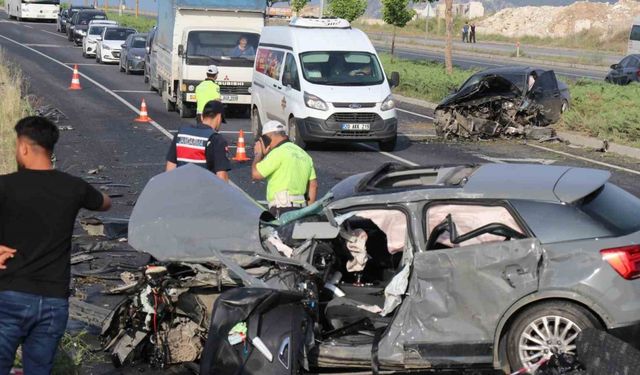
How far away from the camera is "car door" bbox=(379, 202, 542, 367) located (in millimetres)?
7070

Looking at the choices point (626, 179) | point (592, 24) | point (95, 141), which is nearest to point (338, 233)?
point (626, 179)

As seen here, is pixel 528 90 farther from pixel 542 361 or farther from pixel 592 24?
pixel 592 24

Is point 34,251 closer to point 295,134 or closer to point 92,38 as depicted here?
point 295,134

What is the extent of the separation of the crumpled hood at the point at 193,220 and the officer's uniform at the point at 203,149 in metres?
1.91

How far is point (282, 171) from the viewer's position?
9.77 m

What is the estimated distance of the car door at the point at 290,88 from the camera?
2020cm

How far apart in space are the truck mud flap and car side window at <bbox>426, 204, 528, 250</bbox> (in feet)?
3.84

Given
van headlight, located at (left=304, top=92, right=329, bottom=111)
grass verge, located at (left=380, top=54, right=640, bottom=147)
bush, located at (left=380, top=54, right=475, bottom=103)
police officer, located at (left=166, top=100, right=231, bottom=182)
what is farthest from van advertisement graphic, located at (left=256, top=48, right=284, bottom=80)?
police officer, located at (left=166, top=100, right=231, bottom=182)

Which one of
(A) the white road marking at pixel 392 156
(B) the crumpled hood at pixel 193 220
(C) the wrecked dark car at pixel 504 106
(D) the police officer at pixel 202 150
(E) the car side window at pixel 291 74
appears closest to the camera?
(B) the crumpled hood at pixel 193 220

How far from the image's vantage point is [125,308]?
Result: 7.89m

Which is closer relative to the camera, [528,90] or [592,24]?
[528,90]

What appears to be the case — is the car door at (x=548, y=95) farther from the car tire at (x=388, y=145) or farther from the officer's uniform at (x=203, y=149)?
the officer's uniform at (x=203, y=149)

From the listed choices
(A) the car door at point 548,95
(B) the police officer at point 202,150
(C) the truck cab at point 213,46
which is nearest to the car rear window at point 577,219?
(B) the police officer at point 202,150

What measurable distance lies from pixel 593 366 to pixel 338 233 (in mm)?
2264
